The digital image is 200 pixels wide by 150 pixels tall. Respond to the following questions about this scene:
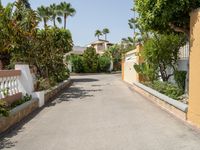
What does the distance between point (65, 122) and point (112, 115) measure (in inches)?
74.0

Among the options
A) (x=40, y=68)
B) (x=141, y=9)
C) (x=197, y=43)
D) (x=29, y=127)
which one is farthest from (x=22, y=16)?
(x=197, y=43)

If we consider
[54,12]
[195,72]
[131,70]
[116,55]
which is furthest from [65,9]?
[195,72]

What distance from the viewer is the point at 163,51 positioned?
19188 mm

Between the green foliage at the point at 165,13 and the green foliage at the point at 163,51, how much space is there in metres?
4.96

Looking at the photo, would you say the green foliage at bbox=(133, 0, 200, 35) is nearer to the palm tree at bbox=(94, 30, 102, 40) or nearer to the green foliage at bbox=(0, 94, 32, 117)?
the green foliage at bbox=(0, 94, 32, 117)

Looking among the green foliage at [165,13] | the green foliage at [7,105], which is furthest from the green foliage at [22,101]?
the green foliage at [165,13]

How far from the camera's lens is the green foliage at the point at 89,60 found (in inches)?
2324

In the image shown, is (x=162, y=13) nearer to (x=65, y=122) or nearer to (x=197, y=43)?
(x=197, y=43)

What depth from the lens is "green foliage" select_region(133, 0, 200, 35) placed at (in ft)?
39.3

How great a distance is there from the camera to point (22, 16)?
811 inches

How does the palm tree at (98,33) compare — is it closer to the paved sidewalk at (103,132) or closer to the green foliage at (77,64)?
the green foliage at (77,64)

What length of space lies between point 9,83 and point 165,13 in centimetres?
567

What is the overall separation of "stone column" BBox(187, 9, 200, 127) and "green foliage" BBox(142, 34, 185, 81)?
7356 millimetres

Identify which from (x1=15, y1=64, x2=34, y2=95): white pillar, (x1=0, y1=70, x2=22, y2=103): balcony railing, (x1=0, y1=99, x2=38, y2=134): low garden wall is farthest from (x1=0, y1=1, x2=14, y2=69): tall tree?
(x1=0, y1=99, x2=38, y2=134): low garden wall
